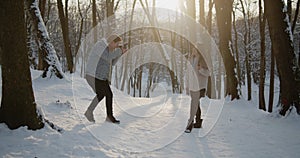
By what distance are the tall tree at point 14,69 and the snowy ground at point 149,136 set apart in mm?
171

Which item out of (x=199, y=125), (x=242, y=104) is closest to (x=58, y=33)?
A: (x=242, y=104)

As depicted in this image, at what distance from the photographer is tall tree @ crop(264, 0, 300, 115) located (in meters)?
7.10

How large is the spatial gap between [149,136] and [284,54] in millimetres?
3972

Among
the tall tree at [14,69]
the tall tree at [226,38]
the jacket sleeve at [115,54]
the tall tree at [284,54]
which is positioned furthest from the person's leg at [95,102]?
the tall tree at [226,38]

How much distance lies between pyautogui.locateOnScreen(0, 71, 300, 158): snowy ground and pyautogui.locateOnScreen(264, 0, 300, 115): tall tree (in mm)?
427

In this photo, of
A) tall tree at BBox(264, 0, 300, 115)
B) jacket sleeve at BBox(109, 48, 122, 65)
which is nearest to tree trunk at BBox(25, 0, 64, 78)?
jacket sleeve at BBox(109, 48, 122, 65)

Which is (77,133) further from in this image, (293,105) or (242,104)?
(242,104)

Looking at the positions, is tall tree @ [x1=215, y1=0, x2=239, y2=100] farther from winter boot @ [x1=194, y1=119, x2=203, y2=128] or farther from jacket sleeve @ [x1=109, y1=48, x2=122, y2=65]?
jacket sleeve @ [x1=109, y1=48, x2=122, y2=65]

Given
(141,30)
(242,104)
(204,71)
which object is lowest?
(242,104)

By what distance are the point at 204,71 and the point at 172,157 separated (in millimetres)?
2241

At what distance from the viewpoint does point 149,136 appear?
221 inches

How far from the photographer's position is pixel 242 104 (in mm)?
10523

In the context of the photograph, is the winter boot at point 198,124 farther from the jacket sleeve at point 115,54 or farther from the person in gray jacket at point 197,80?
the jacket sleeve at point 115,54

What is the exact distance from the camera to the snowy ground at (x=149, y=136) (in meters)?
4.02
